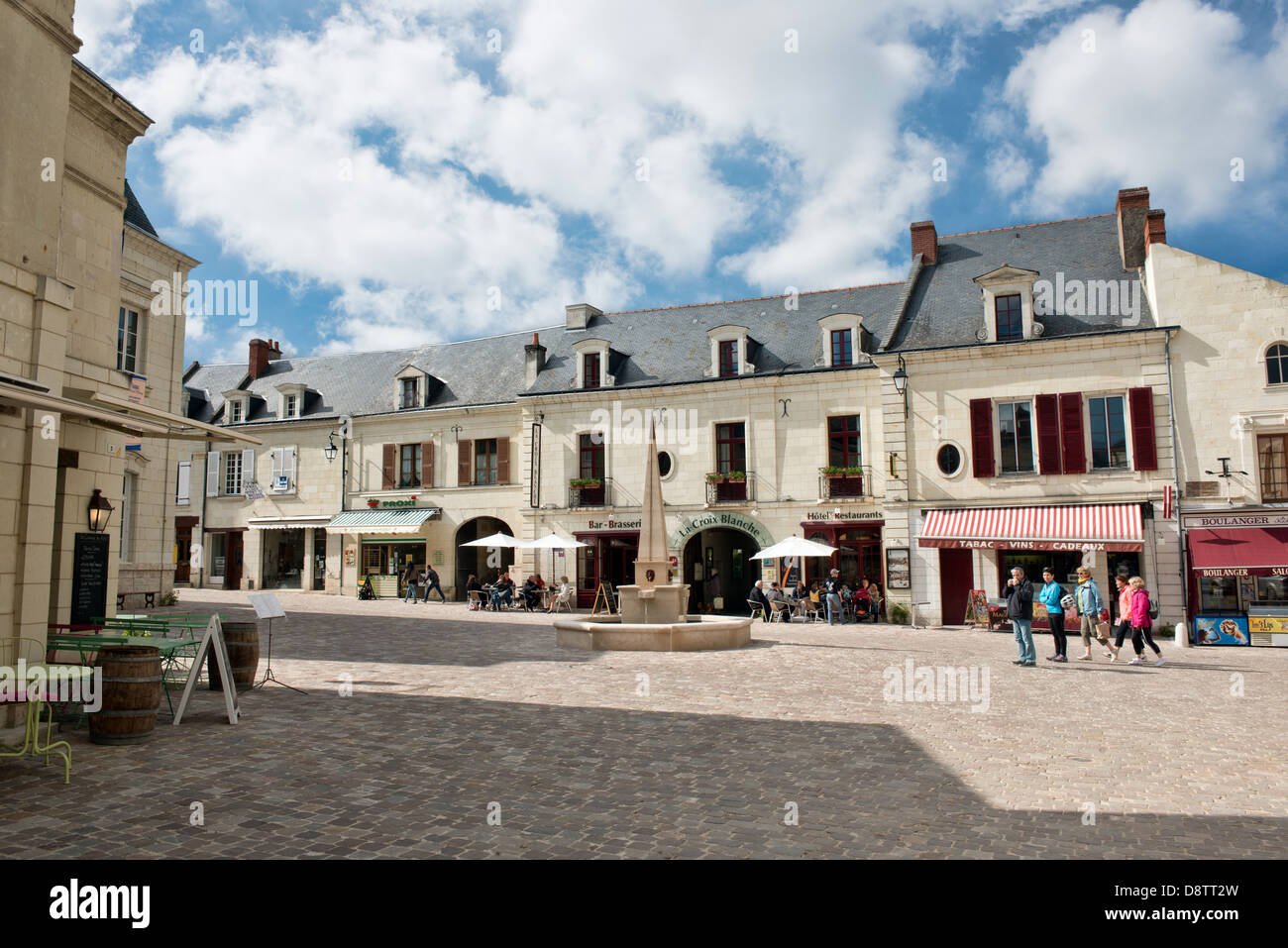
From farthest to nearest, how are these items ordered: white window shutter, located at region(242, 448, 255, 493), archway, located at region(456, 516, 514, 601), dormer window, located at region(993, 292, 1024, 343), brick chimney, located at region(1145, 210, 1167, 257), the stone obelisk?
white window shutter, located at region(242, 448, 255, 493), archway, located at region(456, 516, 514, 601), dormer window, located at region(993, 292, 1024, 343), brick chimney, located at region(1145, 210, 1167, 257), the stone obelisk

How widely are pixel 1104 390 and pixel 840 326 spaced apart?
22.7 feet

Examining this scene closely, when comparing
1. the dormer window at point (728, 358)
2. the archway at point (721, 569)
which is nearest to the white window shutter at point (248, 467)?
the archway at point (721, 569)

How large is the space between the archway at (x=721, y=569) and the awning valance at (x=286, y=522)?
45.1ft

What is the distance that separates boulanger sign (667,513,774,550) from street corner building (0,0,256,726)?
1548 cm

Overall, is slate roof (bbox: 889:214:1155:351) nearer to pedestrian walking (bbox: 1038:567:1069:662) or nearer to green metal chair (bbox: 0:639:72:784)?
pedestrian walking (bbox: 1038:567:1069:662)

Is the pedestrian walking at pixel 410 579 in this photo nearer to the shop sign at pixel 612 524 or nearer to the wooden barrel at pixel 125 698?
the shop sign at pixel 612 524

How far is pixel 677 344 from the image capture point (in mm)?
26625

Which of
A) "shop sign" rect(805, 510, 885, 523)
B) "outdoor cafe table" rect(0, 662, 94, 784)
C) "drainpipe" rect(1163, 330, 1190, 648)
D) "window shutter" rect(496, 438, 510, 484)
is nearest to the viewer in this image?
"outdoor cafe table" rect(0, 662, 94, 784)

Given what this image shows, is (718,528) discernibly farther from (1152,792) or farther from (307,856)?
(307,856)

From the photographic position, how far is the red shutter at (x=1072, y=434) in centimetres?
1983

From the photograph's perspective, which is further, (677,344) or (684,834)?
(677,344)

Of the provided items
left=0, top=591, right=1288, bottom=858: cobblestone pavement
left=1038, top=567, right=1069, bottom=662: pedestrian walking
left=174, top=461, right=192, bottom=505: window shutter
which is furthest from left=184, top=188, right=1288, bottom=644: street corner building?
left=0, top=591, right=1288, bottom=858: cobblestone pavement

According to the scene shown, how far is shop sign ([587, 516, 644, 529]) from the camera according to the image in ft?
82.8
